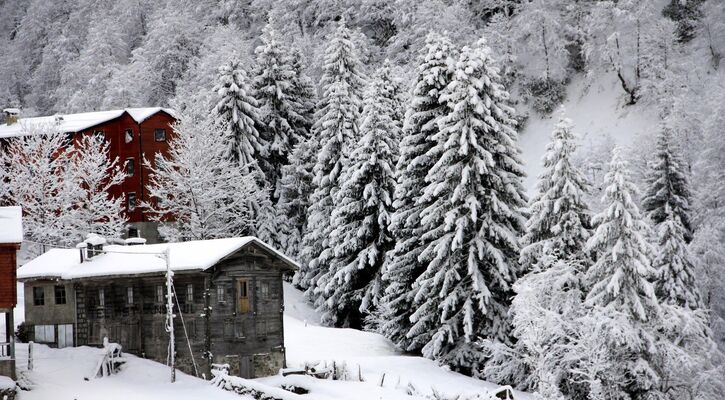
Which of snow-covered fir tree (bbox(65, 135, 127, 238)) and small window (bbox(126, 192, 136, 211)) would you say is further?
small window (bbox(126, 192, 136, 211))

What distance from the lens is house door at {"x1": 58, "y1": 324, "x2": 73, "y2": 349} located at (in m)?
37.5

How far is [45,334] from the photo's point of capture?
37688 mm

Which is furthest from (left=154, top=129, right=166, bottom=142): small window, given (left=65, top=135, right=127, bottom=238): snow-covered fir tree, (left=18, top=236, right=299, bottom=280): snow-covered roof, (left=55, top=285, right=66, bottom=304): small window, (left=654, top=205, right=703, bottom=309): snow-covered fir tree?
(left=654, top=205, right=703, bottom=309): snow-covered fir tree

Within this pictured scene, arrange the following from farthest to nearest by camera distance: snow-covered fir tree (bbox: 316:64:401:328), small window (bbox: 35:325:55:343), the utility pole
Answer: snow-covered fir tree (bbox: 316:64:401:328)
small window (bbox: 35:325:55:343)
the utility pole

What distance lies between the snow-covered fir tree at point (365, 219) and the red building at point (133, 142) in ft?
62.6

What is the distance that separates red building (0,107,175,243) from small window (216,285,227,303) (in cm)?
2489

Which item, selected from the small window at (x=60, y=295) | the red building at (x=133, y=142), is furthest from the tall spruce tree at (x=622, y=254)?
the red building at (x=133, y=142)

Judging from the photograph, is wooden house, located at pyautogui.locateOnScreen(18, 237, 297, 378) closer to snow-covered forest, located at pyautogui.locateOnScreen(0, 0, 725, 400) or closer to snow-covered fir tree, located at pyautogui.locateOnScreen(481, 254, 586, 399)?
snow-covered forest, located at pyautogui.locateOnScreen(0, 0, 725, 400)

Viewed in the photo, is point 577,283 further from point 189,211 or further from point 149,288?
point 189,211

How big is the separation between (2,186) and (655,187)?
44.8 m

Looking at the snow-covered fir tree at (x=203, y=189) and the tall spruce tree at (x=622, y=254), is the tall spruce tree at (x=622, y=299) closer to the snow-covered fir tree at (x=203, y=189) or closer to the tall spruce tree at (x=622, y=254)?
the tall spruce tree at (x=622, y=254)

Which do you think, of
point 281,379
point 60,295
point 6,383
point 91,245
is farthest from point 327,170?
point 6,383

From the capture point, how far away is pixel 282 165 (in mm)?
61500

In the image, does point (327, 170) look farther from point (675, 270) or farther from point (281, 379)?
point (675, 270)
